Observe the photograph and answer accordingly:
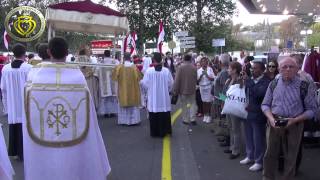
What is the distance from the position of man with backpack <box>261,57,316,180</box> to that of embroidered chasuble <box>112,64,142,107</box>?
21.3 feet

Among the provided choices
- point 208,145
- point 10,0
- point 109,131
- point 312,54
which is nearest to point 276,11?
point 312,54

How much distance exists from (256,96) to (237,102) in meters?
0.79

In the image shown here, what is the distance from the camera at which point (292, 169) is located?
620cm

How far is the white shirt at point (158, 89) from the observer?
35.8 ft

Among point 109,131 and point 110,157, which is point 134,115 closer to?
point 109,131

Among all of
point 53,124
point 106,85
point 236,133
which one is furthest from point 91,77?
point 53,124

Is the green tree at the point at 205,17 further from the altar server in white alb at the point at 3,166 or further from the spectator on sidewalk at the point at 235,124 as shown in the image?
the altar server in white alb at the point at 3,166

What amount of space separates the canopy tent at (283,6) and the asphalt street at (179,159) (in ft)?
9.15

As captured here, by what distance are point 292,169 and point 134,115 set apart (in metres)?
6.74

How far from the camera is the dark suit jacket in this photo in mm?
7156

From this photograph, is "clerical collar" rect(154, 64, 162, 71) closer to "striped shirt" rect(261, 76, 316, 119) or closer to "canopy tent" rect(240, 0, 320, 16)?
"canopy tent" rect(240, 0, 320, 16)

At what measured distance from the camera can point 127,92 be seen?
40.9 feet

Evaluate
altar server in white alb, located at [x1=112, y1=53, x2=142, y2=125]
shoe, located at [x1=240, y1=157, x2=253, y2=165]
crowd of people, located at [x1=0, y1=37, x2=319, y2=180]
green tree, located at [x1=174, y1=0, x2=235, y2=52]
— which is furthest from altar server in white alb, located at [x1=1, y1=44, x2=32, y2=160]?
green tree, located at [x1=174, y1=0, x2=235, y2=52]

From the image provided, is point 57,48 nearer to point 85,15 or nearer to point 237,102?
point 237,102
